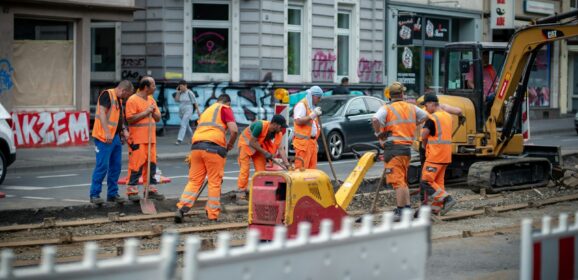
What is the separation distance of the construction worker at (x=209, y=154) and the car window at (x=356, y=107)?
39.3 feet

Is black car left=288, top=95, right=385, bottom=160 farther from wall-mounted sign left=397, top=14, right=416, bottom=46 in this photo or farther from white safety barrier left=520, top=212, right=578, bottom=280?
white safety barrier left=520, top=212, right=578, bottom=280

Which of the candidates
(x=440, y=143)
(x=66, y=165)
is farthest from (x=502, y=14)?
(x=440, y=143)

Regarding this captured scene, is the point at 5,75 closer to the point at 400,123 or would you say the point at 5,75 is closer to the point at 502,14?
the point at 400,123

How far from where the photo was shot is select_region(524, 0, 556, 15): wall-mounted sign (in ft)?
145

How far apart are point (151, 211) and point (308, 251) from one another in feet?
29.9

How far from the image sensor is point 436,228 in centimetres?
1284

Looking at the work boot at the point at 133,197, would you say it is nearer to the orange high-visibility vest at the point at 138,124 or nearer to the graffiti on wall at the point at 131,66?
the orange high-visibility vest at the point at 138,124

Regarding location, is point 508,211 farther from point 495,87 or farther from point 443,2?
point 443,2

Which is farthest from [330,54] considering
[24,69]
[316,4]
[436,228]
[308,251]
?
[308,251]

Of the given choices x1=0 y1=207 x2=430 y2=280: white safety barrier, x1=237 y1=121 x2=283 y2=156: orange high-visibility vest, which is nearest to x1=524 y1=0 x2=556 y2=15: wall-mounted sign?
x1=237 y1=121 x2=283 y2=156: orange high-visibility vest

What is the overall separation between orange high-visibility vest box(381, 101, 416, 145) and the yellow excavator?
471 centimetres

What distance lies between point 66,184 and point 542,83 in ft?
105

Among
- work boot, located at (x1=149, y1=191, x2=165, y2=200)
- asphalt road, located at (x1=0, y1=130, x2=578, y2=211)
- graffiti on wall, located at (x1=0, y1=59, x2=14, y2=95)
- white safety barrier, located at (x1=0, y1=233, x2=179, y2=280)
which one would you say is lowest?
asphalt road, located at (x1=0, y1=130, x2=578, y2=211)

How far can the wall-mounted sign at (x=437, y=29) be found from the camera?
1533 inches
